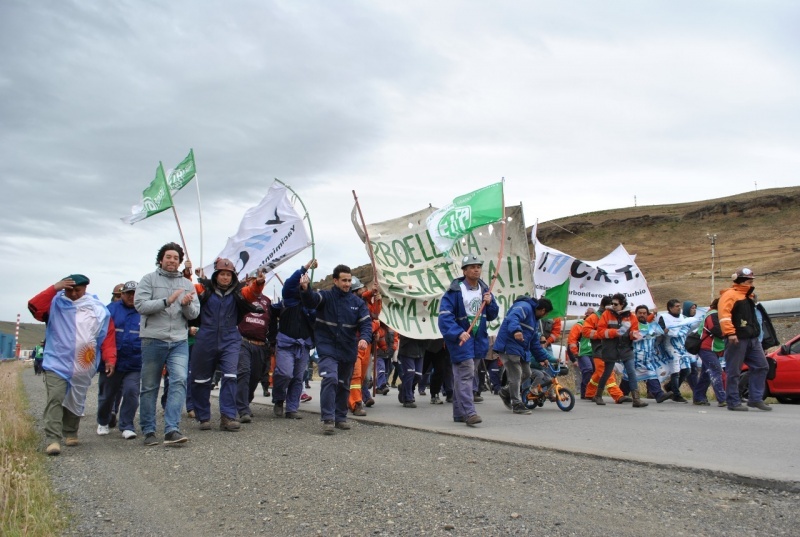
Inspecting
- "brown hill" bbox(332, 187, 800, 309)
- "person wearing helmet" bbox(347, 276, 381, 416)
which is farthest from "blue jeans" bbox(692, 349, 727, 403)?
"brown hill" bbox(332, 187, 800, 309)

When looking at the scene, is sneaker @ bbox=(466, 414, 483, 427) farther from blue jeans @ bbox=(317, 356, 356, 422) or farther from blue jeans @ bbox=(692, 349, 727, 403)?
blue jeans @ bbox=(692, 349, 727, 403)

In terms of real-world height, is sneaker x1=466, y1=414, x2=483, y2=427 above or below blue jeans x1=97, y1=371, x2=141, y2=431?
below

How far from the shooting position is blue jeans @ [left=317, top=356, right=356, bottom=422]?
8.14 metres

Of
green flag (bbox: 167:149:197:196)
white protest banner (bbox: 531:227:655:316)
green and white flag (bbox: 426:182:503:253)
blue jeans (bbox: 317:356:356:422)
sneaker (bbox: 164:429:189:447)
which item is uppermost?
green flag (bbox: 167:149:197:196)

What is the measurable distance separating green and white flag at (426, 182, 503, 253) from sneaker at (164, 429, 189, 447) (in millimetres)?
5253

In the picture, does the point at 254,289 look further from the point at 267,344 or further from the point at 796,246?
the point at 796,246

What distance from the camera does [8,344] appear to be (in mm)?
61438

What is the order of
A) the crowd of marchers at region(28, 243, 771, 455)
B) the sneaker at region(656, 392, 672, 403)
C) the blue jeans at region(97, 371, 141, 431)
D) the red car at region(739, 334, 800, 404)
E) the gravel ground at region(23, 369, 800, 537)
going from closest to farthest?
the gravel ground at region(23, 369, 800, 537)
the crowd of marchers at region(28, 243, 771, 455)
the blue jeans at region(97, 371, 141, 431)
the sneaker at region(656, 392, 672, 403)
the red car at region(739, 334, 800, 404)

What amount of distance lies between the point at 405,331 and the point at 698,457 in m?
5.98

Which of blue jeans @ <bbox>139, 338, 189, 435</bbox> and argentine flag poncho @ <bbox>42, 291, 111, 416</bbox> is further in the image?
blue jeans @ <bbox>139, 338, 189, 435</bbox>

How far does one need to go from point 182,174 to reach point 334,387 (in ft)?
18.8

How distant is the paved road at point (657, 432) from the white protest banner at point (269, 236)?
233 centimetres

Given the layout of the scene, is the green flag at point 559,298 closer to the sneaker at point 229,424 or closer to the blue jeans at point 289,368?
the blue jeans at point 289,368

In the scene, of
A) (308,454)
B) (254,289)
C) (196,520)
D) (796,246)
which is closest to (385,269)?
(254,289)
